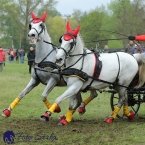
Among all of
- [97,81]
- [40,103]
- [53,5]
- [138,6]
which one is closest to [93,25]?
[53,5]

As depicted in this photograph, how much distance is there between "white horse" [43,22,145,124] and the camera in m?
7.17

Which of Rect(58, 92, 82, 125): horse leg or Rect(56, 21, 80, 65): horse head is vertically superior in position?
Rect(56, 21, 80, 65): horse head

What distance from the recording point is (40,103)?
11.1 m

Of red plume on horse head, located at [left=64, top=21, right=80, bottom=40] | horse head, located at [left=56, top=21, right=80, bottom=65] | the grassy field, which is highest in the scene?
red plume on horse head, located at [left=64, top=21, right=80, bottom=40]

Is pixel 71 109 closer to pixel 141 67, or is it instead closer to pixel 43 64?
pixel 43 64

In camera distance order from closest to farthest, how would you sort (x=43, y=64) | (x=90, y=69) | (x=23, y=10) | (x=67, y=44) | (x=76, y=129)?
(x=76, y=129)
(x=67, y=44)
(x=90, y=69)
(x=43, y=64)
(x=23, y=10)

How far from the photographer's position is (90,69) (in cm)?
746

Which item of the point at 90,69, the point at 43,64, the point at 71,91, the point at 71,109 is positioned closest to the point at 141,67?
the point at 90,69

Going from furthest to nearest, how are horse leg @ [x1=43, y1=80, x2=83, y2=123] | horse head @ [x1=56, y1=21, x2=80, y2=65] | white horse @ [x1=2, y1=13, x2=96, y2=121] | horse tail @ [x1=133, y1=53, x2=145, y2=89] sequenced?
horse tail @ [x1=133, y1=53, x2=145, y2=89] → white horse @ [x1=2, y1=13, x2=96, y2=121] → horse leg @ [x1=43, y1=80, x2=83, y2=123] → horse head @ [x1=56, y1=21, x2=80, y2=65]

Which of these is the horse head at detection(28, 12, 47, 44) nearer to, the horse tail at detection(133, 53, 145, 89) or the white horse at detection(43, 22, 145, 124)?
the white horse at detection(43, 22, 145, 124)

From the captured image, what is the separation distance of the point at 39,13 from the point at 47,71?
1653 inches

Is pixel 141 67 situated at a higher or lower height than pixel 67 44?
lower

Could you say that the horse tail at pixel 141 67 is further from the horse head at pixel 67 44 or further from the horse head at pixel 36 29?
the horse head at pixel 36 29

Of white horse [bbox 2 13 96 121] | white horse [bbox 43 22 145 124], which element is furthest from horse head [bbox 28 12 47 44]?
white horse [bbox 43 22 145 124]
